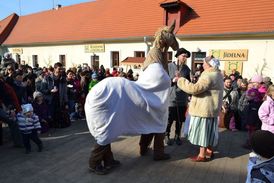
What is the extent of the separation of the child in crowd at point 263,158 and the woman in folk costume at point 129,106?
227 centimetres

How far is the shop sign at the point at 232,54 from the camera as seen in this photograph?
1387 centimetres

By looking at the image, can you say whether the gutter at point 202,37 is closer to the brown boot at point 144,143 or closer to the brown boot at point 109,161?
the brown boot at point 144,143

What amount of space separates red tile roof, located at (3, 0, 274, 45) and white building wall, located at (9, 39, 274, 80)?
0.70m

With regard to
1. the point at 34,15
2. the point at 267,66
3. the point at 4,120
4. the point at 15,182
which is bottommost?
the point at 15,182

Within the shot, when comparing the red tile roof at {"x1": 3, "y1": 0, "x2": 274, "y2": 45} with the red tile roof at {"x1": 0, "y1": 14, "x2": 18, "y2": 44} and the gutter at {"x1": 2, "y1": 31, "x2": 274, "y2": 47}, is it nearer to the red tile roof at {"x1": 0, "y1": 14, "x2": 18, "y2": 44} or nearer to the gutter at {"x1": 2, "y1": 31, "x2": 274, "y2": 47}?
the gutter at {"x1": 2, "y1": 31, "x2": 274, "y2": 47}

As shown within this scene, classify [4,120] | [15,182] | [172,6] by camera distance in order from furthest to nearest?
[172,6]
[4,120]
[15,182]

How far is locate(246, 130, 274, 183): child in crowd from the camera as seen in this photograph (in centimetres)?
207

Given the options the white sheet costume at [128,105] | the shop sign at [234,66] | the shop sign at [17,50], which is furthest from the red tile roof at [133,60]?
the shop sign at [17,50]

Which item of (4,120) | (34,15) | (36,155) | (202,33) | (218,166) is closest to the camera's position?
(218,166)

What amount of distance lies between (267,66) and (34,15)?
91.6 ft

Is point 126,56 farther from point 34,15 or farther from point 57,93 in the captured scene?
point 34,15

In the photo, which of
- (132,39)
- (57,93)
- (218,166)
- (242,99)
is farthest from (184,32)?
(218,166)

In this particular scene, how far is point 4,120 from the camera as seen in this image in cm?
549

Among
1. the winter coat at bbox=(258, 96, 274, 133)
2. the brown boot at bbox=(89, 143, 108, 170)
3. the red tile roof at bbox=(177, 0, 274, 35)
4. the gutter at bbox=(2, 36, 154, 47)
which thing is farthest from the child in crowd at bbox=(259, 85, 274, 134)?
the gutter at bbox=(2, 36, 154, 47)
